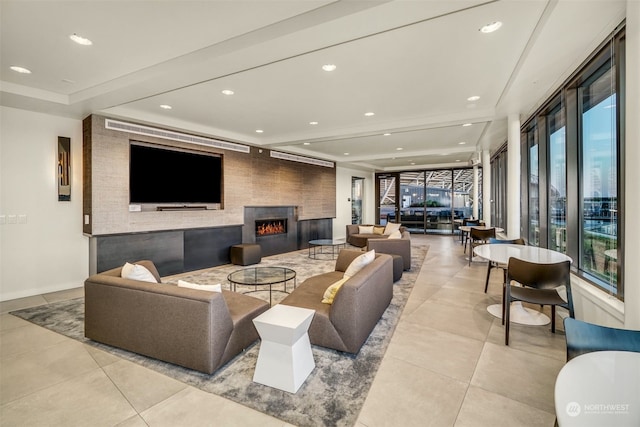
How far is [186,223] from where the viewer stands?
5.57 meters

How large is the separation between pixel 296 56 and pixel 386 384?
289 cm

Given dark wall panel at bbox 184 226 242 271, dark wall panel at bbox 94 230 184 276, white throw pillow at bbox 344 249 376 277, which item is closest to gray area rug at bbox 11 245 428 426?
white throw pillow at bbox 344 249 376 277

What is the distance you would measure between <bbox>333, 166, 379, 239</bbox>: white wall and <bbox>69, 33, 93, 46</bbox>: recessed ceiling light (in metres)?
8.14

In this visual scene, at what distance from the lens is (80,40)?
2676mm

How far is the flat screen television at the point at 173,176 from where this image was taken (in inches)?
194

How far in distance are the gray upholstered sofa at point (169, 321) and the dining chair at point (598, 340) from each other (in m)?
2.13

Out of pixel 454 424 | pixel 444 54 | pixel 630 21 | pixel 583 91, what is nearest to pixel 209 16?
pixel 444 54

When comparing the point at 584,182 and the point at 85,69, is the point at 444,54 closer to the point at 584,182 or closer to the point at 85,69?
the point at 584,182

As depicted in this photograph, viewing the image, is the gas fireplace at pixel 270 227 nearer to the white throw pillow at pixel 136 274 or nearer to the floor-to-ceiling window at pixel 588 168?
the white throw pillow at pixel 136 274

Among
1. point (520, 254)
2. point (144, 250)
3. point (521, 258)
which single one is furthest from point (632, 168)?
point (144, 250)

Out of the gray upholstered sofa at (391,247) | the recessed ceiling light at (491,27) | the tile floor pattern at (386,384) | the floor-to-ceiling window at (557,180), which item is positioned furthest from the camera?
the gray upholstered sofa at (391,247)

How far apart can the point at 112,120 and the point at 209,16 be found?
3237 mm

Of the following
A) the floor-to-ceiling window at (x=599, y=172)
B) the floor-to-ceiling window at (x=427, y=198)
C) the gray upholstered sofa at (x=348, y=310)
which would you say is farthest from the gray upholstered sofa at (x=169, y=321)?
the floor-to-ceiling window at (x=427, y=198)

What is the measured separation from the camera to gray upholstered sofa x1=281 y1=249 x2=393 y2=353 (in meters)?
2.46
